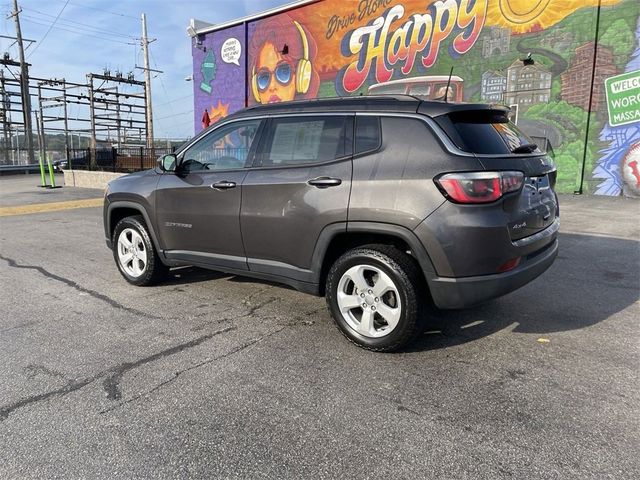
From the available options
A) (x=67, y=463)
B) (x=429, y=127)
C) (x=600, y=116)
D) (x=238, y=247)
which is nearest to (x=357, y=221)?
(x=429, y=127)

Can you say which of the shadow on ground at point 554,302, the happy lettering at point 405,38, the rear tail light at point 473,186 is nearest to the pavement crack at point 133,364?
the shadow on ground at point 554,302

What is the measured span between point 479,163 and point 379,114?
889 mm

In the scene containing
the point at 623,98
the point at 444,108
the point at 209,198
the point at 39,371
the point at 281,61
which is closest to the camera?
the point at 39,371

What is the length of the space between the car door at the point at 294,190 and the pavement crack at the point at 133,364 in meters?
0.78

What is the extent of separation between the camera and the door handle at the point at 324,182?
12.0ft

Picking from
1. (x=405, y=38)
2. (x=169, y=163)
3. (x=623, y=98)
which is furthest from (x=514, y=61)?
(x=169, y=163)

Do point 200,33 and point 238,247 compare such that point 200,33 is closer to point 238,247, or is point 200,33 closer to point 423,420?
point 238,247

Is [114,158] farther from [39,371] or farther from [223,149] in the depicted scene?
[39,371]

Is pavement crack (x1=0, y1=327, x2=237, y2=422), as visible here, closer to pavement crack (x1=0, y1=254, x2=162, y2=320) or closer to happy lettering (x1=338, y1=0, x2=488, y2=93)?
pavement crack (x1=0, y1=254, x2=162, y2=320)

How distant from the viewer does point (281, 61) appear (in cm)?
2095

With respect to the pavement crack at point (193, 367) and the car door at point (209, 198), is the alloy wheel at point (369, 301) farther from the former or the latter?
the car door at point (209, 198)

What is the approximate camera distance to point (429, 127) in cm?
338

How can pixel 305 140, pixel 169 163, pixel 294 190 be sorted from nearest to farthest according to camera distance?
pixel 294 190, pixel 305 140, pixel 169 163

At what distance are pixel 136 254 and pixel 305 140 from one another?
263cm
